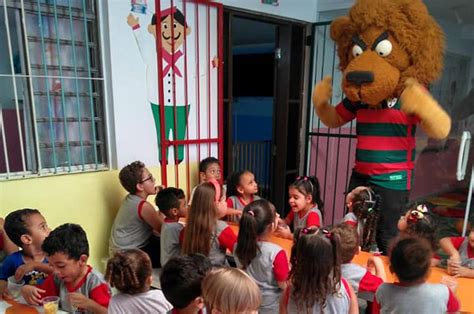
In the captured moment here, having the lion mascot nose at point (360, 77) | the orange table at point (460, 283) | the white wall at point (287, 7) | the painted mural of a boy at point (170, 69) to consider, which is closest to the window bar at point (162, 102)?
the painted mural of a boy at point (170, 69)

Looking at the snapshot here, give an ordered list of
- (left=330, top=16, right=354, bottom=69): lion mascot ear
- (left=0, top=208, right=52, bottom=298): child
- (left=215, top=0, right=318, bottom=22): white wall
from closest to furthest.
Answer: (left=0, top=208, right=52, bottom=298): child < (left=330, top=16, right=354, bottom=69): lion mascot ear < (left=215, top=0, right=318, bottom=22): white wall

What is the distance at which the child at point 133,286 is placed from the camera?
4.29 ft

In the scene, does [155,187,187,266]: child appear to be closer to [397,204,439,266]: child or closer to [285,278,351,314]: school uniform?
[285,278,351,314]: school uniform

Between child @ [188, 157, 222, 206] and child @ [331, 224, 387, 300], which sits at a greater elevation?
child @ [188, 157, 222, 206]

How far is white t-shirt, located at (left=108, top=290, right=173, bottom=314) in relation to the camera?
4.28 feet

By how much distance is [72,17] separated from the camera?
7.45 ft

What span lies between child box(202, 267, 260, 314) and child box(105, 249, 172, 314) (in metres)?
0.24

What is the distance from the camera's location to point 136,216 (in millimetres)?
2348

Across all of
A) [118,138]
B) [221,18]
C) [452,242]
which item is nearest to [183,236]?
[118,138]

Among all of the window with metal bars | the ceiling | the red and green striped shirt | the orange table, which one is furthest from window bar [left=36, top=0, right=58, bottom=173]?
the ceiling

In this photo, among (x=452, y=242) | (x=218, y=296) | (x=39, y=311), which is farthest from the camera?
(x=452, y=242)

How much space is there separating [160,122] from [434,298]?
1925mm

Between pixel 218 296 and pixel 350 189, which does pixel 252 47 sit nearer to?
pixel 350 189

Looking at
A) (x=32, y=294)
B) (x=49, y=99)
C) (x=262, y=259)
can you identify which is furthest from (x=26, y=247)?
(x=262, y=259)
